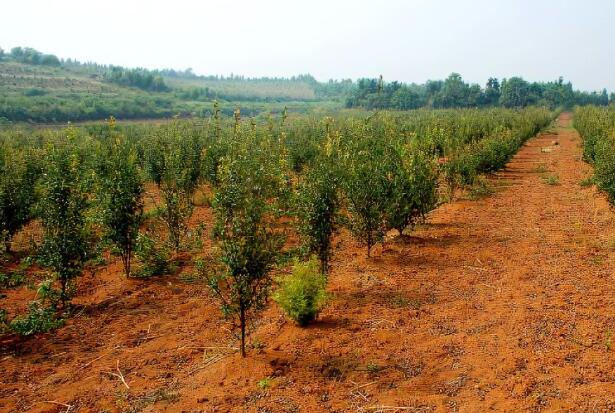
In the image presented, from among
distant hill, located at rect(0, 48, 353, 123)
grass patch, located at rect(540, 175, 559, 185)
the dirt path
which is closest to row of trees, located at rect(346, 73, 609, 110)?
distant hill, located at rect(0, 48, 353, 123)

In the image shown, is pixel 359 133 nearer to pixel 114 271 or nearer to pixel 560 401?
pixel 114 271

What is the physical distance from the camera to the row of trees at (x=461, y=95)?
298ft

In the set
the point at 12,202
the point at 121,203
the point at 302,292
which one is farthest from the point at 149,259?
the point at 302,292

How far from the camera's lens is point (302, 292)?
329 inches

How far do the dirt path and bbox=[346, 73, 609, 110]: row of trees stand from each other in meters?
73.7

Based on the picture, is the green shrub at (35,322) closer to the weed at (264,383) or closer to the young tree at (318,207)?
the weed at (264,383)

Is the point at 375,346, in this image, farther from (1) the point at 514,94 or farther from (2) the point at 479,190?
(1) the point at 514,94

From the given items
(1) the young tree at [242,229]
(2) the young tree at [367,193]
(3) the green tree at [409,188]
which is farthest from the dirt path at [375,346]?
(1) the young tree at [242,229]

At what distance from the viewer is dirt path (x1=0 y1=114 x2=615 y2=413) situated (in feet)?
21.7

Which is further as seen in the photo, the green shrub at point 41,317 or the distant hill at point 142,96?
the distant hill at point 142,96

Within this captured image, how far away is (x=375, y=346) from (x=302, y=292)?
1.59 meters

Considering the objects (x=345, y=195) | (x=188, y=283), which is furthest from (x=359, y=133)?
(x=188, y=283)

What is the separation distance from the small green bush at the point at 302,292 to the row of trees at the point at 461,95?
252 ft

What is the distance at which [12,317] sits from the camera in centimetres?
977
